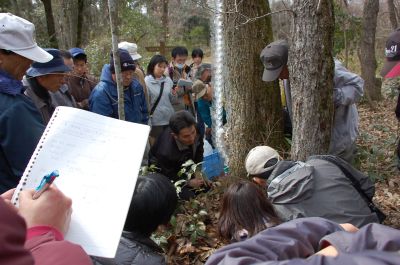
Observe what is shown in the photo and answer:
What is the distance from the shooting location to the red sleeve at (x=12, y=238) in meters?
0.69

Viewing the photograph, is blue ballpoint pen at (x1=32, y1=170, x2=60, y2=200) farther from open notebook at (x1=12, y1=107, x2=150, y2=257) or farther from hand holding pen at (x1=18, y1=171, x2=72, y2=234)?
open notebook at (x1=12, y1=107, x2=150, y2=257)

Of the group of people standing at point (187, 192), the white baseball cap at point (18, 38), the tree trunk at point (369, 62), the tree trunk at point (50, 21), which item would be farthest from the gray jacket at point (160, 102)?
the tree trunk at point (369, 62)

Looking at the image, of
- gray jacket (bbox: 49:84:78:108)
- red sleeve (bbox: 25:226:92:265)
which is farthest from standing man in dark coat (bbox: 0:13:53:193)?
gray jacket (bbox: 49:84:78:108)

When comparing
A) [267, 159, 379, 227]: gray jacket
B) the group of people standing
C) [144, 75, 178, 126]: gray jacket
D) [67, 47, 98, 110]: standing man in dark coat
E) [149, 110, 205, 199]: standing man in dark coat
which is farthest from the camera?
[144, 75, 178, 126]: gray jacket

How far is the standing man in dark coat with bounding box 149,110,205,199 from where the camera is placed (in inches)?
148

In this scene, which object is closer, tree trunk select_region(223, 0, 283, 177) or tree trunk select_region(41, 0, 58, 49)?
tree trunk select_region(223, 0, 283, 177)

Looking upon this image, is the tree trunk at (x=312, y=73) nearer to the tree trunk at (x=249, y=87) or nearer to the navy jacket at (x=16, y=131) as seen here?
the tree trunk at (x=249, y=87)

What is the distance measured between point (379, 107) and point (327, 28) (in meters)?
7.83

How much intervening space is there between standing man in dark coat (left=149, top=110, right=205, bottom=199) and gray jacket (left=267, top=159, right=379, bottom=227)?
1637mm

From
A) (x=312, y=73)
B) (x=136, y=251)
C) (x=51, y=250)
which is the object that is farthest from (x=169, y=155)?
(x=51, y=250)

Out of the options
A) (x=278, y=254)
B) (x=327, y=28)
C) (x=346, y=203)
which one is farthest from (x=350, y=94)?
(x=278, y=254)

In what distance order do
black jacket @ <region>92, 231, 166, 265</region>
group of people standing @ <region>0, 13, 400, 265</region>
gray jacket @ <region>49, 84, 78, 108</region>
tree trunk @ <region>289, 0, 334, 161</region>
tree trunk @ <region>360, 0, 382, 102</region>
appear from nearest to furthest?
group of people standing @ <region>0, 13, 400, 265</region> < black jacket @ <region>92, 231, 166, 265</region> < tree trunk @ <region>289, 0, 334, 161</region> < gray jacket @ <region>49, 84, 78, 108</region> < tree trunk @ <region>360, 0, 382, 102</region>

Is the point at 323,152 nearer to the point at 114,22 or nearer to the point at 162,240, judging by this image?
the point at 162,240

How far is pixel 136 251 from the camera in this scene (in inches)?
70.5
